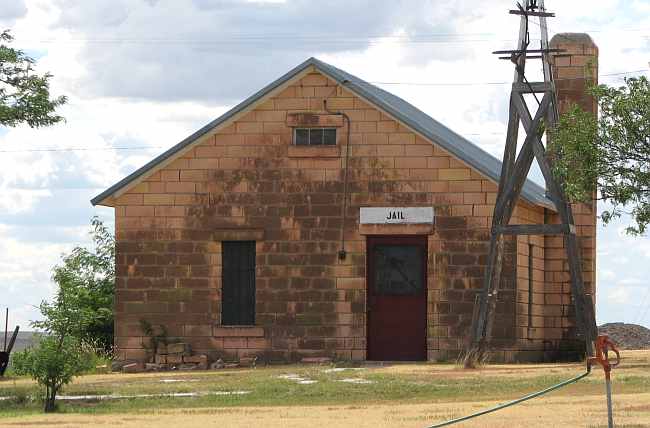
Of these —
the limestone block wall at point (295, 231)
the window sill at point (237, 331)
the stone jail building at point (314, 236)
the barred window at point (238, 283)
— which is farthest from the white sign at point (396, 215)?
the window sill at point (237, 331)

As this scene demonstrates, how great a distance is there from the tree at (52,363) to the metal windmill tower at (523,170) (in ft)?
28.9

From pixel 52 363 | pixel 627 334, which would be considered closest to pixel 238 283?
pixel 52 363

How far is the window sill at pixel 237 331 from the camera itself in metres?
31.4

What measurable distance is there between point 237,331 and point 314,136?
4236 mm

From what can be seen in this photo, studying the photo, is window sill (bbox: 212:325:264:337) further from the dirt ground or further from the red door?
the dirt ground

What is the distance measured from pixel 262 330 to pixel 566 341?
6899 mm

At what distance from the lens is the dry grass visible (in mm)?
18875

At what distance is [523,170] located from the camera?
92.9ft

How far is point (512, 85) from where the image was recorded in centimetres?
2825

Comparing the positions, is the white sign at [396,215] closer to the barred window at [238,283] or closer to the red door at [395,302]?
the red door at [395,302]

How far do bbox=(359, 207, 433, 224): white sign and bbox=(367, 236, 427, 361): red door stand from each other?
378mm

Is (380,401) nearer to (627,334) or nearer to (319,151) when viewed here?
(319,151)

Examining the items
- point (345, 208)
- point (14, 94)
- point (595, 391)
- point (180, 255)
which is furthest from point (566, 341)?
point (14, 94)

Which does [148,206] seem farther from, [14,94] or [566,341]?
[566,341]
